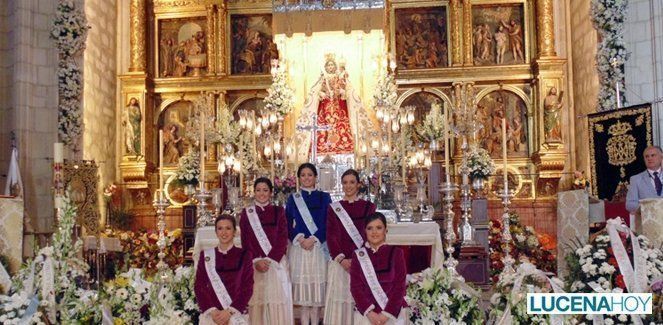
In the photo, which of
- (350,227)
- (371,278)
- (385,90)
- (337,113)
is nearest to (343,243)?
Answer: (350,227)

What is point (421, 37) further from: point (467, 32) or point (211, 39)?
point (211, 39)

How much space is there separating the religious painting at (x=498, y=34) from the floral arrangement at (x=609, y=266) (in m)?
10.8

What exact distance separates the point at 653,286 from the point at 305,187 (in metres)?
3.76

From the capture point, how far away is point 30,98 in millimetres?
12930

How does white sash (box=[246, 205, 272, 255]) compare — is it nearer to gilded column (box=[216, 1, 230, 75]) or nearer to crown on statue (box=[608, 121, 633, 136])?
crown on statue (box=[608, 121, 633, 136])

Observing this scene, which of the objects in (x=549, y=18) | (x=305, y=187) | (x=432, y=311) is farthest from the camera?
(x=549, y=18)

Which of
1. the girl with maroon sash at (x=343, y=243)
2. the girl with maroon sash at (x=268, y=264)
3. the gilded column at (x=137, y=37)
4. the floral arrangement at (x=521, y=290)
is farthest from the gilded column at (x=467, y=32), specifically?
the floral arrangement at (x=521, y=290)

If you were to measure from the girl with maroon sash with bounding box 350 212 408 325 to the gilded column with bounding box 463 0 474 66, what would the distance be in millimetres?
10176

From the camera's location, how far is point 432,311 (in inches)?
257

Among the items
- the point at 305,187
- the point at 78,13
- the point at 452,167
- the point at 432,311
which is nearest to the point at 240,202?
the point at 305,187

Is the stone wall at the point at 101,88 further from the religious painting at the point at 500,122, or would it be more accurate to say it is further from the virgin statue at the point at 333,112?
the religious painting at the point at 500,122

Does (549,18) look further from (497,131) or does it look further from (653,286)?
(653,286)

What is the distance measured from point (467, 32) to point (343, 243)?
9643 millimetres

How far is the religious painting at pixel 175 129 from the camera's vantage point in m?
16.6
